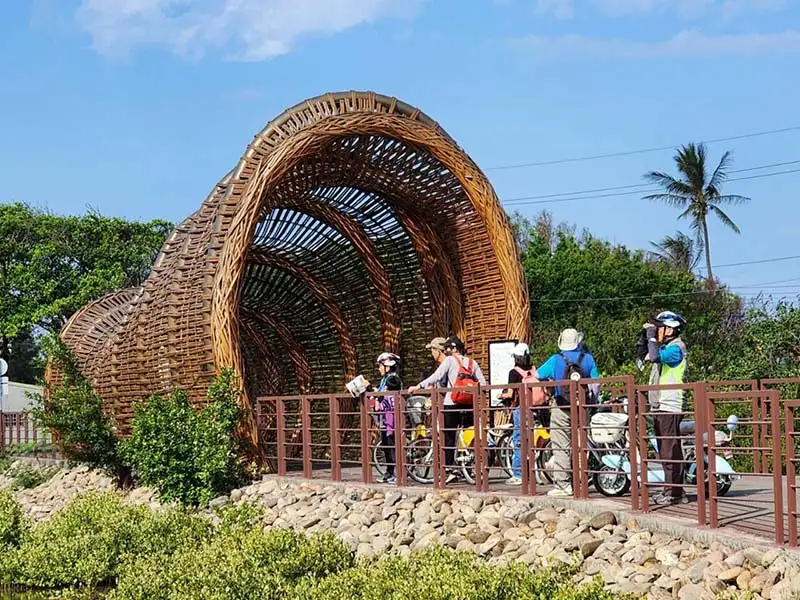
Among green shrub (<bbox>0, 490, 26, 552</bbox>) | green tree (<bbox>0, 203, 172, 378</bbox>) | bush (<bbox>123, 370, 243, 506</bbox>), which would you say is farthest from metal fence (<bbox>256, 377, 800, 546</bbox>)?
green tree (<bbox>0, 203, 172, 378</bbox>)

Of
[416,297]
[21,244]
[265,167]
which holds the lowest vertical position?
[416,297]

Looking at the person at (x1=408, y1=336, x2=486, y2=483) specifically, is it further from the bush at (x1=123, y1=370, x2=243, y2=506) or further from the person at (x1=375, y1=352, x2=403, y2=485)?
the bush at (x1=123, y1=370, x2=243, y2=506)

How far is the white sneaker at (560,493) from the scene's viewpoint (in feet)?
30.3

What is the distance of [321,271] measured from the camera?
16328mm

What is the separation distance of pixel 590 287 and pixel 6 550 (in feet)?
83.7

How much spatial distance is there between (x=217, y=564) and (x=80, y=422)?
5733mm

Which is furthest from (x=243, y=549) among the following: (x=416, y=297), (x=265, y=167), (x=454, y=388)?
(x=416, y=297)

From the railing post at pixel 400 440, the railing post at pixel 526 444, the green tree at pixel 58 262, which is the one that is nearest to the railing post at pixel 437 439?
the railing post at pixel 400 440

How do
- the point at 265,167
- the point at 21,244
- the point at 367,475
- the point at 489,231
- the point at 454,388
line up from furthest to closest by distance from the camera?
the point at 21,244
the point at 489,231
the point at 265,167
the point at 367,475
the point at 454,388

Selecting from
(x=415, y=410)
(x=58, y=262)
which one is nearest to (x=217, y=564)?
(x=415, y=410)

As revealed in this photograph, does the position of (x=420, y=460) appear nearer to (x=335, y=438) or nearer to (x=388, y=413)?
(x=388, y=413)

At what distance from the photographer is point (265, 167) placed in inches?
494

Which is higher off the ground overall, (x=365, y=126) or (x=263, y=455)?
(x=365, y=126)

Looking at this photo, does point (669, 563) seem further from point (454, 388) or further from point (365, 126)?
point (365, 126)
